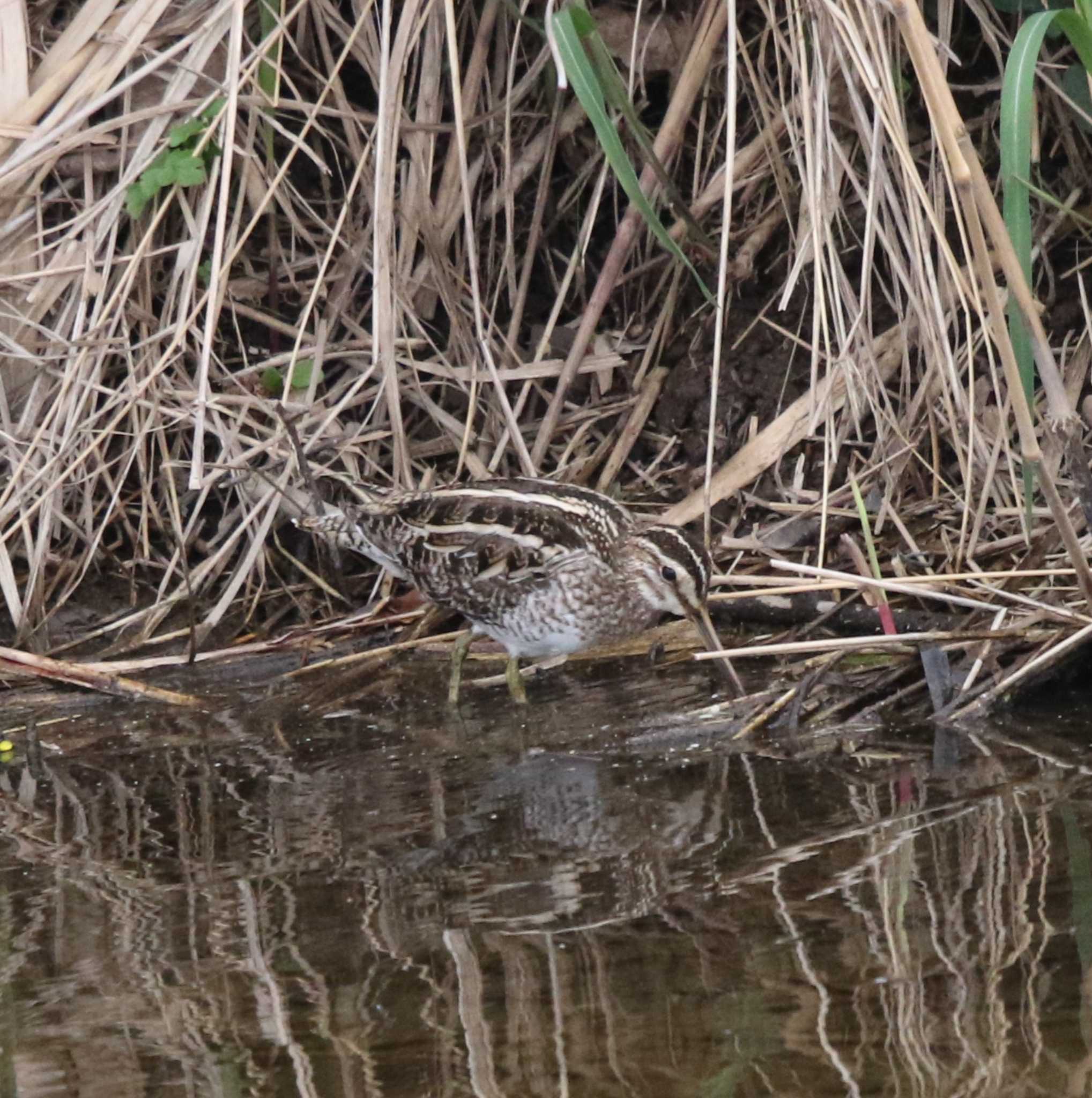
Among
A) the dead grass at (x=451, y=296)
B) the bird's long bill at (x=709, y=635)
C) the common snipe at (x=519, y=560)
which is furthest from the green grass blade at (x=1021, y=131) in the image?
the common snipe at (x=519, y=560)

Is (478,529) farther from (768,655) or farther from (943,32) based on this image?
(943,32)

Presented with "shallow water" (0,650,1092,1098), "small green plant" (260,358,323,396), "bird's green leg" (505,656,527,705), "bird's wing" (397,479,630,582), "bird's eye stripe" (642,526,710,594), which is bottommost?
"shallow water" (0,650,1092,1098)

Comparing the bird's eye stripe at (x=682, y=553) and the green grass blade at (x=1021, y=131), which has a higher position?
the green grass blade at (x=1021, y=131)

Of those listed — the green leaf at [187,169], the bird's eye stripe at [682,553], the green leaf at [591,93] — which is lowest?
the bird's eye stripe at [682,553]

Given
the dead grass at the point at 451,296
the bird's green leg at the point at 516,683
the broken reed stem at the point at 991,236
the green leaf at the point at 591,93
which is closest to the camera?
the broken reed stem at the point at 991,236

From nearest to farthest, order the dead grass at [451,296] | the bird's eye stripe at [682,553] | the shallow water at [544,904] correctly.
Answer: the shallow water at [544,904], the bird's eye stripe at [682,553], the dead grass at [451,296]

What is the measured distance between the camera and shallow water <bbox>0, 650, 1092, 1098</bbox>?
2.74 m

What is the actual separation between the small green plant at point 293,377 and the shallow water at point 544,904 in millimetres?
1126

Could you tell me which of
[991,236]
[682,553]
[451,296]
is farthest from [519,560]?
[991,236]

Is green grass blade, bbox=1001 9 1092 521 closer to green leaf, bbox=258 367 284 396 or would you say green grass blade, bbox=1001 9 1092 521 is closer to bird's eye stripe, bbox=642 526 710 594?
bird's eye stripe, bbox=642 526 710 594

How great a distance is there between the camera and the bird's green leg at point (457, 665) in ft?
16.6

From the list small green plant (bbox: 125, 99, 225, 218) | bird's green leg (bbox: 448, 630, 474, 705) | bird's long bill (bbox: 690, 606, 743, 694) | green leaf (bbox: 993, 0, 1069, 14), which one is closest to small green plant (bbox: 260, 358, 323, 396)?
small green plant (bbox: 125, 99, 225, 218)

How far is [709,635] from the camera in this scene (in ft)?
16.3

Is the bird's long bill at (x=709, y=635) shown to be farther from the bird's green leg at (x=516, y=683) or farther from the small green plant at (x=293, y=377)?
the small green plant at (x=293, y=377)
